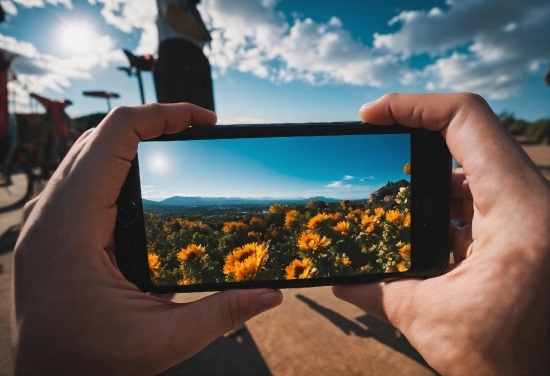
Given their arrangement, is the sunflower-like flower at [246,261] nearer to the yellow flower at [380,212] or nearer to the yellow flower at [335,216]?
the yellow flower at [335,216]

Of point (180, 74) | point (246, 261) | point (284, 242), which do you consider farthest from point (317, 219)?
point (180, 74)

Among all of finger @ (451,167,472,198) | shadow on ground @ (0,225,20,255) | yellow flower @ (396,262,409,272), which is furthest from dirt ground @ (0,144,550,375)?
shadow on ground @ (0,225,20,255)

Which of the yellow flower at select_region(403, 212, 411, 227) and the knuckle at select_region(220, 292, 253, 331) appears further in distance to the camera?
the yellow flower at select_region(403, 212, 411, 227)

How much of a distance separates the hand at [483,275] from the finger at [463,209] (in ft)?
1.02

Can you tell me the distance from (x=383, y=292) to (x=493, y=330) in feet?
1.29

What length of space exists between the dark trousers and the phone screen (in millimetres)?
1344

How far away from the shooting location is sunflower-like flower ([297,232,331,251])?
126cm

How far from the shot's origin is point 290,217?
1235mm

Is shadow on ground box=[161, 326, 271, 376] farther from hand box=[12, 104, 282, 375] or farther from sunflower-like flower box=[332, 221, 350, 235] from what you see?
sunflower-like flower box=[332, 221, 350, 235]

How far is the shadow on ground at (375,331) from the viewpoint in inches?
58.2

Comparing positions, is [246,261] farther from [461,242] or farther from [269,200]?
[461,242]

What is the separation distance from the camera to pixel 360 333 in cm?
164

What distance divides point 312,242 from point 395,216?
42 cm

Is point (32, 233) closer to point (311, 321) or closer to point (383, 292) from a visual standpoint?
point (383, 292)
